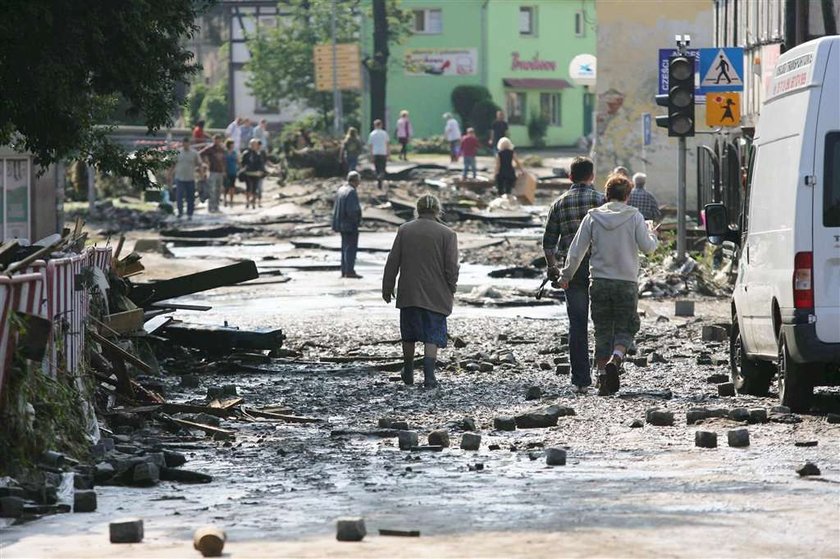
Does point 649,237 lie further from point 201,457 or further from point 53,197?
point 53,197

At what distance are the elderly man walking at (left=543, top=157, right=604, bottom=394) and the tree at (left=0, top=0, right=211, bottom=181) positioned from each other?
11.0ft

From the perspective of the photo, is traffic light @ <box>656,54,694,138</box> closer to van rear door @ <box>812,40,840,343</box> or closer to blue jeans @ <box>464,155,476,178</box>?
van rear door @ <box>812,40,840,343</box>

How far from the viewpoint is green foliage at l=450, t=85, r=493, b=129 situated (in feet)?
272

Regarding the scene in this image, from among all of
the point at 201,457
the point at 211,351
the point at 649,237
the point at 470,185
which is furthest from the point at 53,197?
the point at 470,185

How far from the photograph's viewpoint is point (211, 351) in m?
17.7

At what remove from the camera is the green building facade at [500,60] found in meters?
85.6

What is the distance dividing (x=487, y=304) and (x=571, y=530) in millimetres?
16780

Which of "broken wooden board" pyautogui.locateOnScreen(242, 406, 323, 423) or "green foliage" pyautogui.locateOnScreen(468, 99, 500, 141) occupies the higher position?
"green foliage" pyautogui.locateOnScreen(468, 99, 500, 141)

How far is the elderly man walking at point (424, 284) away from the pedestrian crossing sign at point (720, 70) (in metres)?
9.97

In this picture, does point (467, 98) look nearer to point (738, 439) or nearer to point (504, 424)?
point (504, 424)

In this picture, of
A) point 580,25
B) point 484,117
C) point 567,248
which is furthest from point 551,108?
point 567,248

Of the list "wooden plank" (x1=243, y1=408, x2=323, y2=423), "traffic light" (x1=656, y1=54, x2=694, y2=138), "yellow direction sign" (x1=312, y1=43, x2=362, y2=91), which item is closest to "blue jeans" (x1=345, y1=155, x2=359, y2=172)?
"yellow direction sign" (x1=312, y1=43, x2=362, y2=91)

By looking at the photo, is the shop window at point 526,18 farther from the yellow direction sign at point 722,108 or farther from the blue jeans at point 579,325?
the blue jeans at point 579,325

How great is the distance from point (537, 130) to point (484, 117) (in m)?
5.90
